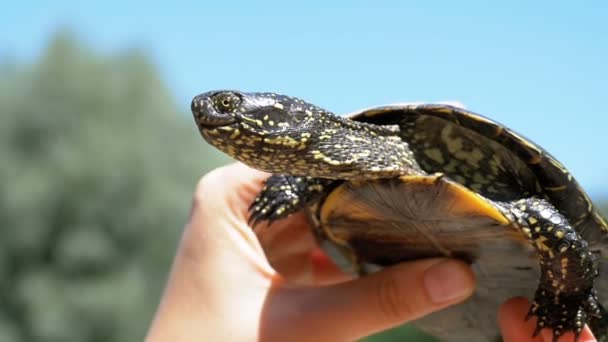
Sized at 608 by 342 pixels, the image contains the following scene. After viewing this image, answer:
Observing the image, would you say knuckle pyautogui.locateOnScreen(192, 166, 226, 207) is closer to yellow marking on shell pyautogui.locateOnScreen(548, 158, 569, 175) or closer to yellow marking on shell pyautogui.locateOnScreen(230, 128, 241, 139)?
yellow marking on shell pyautogui.locateOnScreen(230, 128, 241, 139)

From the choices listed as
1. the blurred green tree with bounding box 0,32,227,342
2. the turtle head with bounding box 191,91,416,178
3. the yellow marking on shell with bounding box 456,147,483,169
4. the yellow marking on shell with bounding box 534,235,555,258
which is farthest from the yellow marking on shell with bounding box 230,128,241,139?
the blurred green tree with bounding box 0,32,227,342

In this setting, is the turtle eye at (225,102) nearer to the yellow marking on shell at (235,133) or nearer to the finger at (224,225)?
the yellow marking on shell at (235,133)

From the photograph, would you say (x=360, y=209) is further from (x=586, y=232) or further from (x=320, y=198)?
(x=586, y=232)

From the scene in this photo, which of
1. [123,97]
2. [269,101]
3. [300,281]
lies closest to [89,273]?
[123,97]

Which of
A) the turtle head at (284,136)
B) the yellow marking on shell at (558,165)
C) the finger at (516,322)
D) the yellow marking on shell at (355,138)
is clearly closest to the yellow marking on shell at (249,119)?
the turtle head at (284,136)

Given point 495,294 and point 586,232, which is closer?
point 586,232

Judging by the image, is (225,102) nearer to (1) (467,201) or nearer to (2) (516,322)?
(1) (467,201)
